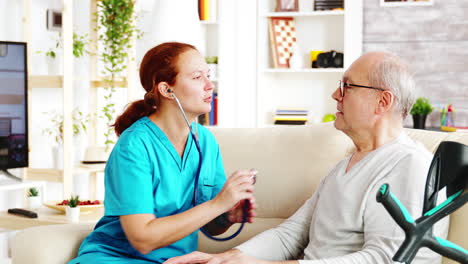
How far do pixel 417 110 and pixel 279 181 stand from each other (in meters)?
2.27

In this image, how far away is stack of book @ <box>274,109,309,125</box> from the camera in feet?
14.7

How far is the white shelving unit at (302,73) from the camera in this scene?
4516 millimetres

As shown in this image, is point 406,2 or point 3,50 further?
point 406,2

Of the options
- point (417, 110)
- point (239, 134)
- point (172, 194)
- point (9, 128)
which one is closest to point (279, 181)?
point (239, 134)

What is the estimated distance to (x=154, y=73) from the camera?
1.77m

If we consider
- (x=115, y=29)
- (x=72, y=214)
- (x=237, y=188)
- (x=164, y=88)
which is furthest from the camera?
(x=115, y=29)

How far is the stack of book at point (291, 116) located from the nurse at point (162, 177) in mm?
2648

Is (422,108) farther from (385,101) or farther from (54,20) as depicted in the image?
(385,101)

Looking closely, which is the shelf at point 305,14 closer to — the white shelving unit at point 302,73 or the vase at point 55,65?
the white shelving unit at point 302,73

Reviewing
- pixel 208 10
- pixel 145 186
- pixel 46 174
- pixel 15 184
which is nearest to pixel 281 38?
pixel 208 10

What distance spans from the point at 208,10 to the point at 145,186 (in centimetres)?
316

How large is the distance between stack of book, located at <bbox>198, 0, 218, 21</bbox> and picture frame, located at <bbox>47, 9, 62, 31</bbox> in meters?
1.14

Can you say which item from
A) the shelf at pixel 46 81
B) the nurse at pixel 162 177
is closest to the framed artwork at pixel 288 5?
the shelf at pixel 46 81

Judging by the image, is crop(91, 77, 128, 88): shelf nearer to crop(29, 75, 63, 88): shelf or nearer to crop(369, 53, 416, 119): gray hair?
crop(29, 75, 63, 88): shelf
